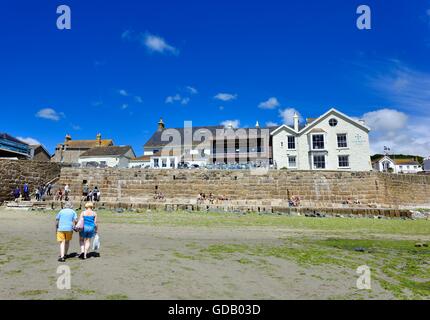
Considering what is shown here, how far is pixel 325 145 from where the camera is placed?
44438mm

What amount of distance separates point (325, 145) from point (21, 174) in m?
38.5

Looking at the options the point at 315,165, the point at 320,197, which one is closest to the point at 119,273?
the point at 320,197

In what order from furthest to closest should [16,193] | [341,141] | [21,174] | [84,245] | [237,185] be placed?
[341,141], [237,185], [21,174], [16,193], [84,245]

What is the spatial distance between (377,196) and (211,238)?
2678cm

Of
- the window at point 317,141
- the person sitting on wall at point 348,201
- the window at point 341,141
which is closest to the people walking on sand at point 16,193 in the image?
the person sitting on wall at point 348,201

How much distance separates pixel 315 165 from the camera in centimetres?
4462

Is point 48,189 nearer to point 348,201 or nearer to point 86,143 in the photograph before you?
point 348,201

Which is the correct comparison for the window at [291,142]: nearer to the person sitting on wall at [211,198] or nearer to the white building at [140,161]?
the person sitting on wall at [211,198]

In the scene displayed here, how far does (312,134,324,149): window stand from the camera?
4475 cm

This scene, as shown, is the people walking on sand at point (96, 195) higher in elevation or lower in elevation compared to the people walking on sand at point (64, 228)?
higher

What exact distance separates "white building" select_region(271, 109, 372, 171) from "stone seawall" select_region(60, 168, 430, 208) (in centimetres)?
970

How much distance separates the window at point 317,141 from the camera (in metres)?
44.8

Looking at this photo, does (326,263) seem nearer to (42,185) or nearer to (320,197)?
(320,197)

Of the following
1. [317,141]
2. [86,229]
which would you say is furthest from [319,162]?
[86,229]
